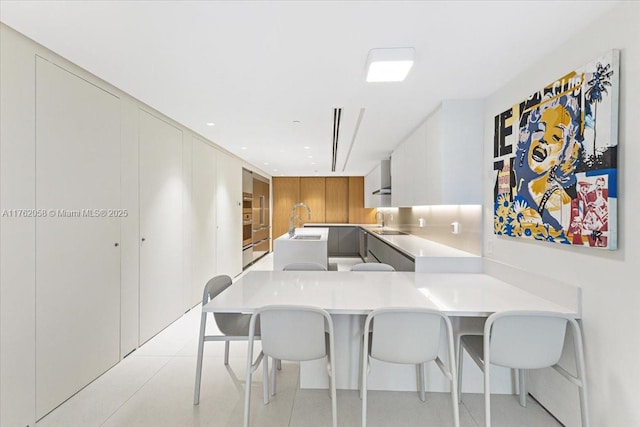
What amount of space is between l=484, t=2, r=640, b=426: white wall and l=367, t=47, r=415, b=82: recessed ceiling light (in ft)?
2.32

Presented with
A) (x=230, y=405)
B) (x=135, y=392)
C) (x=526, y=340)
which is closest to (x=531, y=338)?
(x=526, y=340)

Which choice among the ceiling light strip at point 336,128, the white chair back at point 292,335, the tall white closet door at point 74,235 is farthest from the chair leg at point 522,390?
the tall white closet door at point 74,235

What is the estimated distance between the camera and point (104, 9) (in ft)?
5.21

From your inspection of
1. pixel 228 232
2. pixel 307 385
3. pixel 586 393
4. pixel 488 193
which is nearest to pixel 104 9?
pixel 307 385

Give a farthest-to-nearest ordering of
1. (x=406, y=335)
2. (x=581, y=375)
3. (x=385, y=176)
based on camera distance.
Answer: (x=385, y=176), (x=406, y=335), (x=581, y=375)

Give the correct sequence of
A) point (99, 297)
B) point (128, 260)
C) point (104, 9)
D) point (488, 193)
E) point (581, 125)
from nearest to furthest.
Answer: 1. point (104, 9)
2. point (581, 125)
3. point (99, 297)
4. point (488, 193)
5. point (128, 260)

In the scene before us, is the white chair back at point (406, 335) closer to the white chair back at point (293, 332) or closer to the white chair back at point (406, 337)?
the white chair back at point (406, 337)

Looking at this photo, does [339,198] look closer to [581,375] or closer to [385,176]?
[385,176]

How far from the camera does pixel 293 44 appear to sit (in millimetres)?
1912

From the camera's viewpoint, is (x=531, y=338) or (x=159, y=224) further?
(x=159, y=224)

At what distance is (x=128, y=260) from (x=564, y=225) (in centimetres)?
340

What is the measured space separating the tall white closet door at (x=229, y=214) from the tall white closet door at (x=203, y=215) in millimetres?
258

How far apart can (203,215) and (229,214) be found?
1.20 meters

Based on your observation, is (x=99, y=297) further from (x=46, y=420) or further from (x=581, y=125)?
(x=581, y=125)
